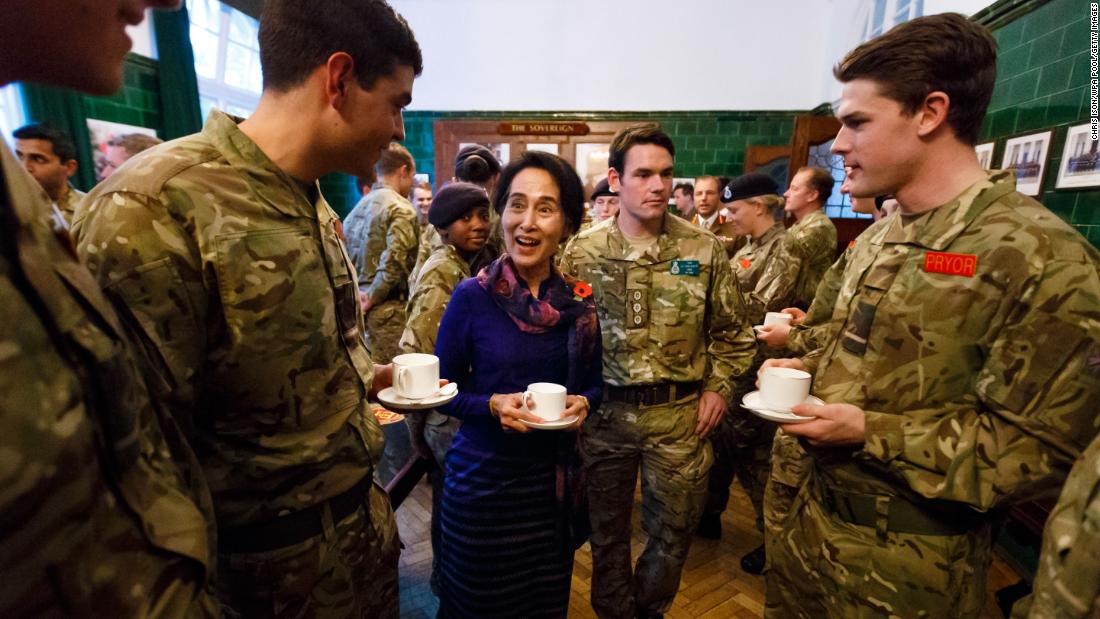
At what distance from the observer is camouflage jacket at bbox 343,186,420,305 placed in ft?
11.4

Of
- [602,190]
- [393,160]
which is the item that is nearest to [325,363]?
[393,160]

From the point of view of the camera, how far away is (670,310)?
204 cm

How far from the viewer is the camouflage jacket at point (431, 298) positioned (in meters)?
1.96

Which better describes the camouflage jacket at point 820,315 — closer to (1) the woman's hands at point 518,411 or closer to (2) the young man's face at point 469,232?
(1) the woman's hands at point 518,411

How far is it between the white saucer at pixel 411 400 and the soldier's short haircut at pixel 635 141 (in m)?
1.34

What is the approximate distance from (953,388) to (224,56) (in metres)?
7.73

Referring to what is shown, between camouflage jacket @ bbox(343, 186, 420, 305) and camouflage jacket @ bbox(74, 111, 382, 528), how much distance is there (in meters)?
2.41

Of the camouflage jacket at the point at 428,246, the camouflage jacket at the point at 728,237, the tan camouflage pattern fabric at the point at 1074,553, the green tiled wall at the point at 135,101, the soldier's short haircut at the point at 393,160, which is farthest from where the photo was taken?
the camouflage jacket at the point at 728,237

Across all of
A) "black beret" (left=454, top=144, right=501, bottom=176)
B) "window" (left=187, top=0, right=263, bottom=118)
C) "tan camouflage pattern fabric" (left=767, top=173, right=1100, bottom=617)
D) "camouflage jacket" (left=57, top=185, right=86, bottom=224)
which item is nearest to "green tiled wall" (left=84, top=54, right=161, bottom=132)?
"window" (left=187, top=0, right=263, bottom=118)

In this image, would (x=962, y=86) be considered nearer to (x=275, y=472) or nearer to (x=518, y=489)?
(x=518, y=489)

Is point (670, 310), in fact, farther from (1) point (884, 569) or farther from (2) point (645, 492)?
(1) point (884, 569)

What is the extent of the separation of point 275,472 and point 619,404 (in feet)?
4.51

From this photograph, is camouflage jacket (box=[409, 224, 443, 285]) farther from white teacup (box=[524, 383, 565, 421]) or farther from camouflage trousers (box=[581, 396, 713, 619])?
white teacup (box=[524, 383, 565, 421])

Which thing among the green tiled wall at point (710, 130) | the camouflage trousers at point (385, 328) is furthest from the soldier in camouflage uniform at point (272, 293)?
the green tiled wall at point (710, 130)
